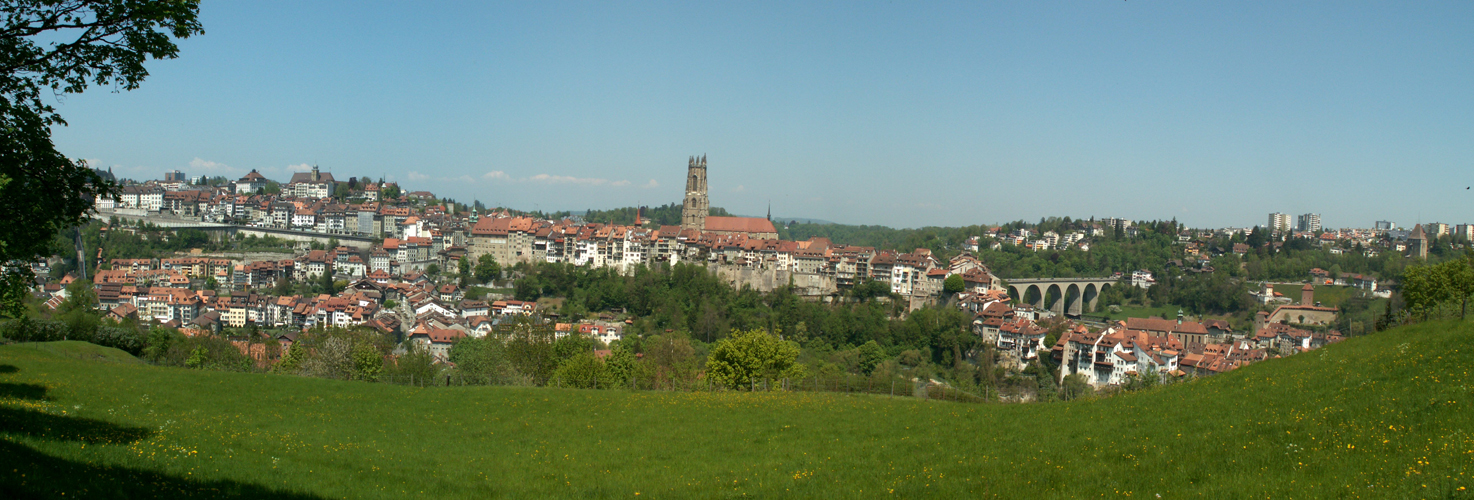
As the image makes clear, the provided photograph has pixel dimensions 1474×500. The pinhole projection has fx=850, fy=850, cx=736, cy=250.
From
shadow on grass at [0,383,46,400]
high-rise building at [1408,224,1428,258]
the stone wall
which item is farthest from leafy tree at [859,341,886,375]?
high-rise building at [1408,224,1428,258]

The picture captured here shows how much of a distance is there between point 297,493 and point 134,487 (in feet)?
4.90

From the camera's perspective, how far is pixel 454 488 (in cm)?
1045

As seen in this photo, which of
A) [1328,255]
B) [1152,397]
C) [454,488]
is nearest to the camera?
[454,488]

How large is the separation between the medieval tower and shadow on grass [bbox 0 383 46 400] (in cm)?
9039

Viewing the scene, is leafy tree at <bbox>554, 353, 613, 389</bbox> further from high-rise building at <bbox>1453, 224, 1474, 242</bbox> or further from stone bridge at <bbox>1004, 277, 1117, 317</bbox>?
high-rise building at <bbox>1453, 224, 1474, 242</bbox>

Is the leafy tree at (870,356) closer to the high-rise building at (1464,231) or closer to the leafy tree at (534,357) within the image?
the leafy tree at (534,357)

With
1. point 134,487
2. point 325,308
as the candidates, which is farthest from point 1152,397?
point 325,308

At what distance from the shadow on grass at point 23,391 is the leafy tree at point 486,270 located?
2827 inches

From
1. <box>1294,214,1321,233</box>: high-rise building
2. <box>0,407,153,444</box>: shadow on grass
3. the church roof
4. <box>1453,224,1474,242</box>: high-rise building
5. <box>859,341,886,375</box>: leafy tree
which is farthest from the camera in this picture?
<box>1294,214,1321,233</box>: high-rise building

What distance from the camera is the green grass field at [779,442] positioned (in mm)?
8250

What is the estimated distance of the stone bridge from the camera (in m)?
92.2

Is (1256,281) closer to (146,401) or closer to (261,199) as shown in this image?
(146,401)

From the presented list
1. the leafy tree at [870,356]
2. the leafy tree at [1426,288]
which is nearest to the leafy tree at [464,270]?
Answer: the leafy tree at [870,356]

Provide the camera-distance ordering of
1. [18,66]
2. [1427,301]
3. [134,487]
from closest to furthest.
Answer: [134,487], [18,66], [1427,301]
